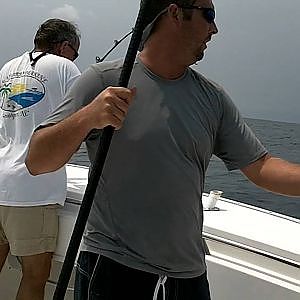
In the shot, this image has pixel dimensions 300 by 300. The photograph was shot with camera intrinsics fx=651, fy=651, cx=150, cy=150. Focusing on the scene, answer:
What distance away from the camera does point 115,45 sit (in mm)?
2160

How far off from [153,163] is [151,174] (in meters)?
0.03

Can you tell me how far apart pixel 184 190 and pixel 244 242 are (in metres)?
0.58

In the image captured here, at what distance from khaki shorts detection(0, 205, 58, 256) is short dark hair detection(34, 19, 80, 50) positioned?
676 millimetres

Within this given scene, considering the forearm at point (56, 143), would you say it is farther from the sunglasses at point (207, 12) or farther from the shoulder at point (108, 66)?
the sunglasses at point (207, 12)

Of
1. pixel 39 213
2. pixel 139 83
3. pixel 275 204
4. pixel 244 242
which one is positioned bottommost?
pixel 275 204

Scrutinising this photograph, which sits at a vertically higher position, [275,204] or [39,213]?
[39,213]

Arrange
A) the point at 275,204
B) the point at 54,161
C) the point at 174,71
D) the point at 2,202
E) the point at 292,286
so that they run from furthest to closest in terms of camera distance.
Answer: the point at 275,204 < the point at 2,202 < the point at 292,286 < the point at 174,71 < the point at 54,161

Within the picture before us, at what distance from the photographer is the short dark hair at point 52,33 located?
2678mm

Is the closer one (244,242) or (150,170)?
(150,170)

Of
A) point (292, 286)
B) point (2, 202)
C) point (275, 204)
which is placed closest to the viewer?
point (292, 286)

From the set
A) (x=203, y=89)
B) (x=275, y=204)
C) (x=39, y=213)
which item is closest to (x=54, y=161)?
(x=203, y=89)

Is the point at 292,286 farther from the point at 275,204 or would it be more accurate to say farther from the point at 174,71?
the point at 275,204

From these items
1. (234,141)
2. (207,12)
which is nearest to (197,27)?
(207,12)

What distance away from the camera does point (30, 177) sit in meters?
2.47
